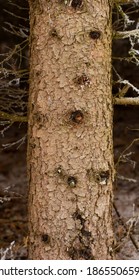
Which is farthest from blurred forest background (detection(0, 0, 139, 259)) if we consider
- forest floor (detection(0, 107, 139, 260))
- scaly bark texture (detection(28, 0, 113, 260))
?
scaly bark texture (detection(28, 0, 113, 260))

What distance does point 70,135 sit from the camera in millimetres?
2283

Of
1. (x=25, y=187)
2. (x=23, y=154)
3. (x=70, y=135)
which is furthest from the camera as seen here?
(x=23, y=154)

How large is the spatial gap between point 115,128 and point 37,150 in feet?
13.9

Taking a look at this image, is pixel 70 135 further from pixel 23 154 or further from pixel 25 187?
pixel 23 154

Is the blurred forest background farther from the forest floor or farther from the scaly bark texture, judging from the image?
the scaly bark texture

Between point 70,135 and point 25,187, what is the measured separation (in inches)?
148

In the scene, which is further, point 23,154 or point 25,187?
point 23,154

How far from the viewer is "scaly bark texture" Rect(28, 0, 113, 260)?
2.25 meters

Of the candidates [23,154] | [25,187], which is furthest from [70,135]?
[23,154]

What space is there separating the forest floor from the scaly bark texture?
264cm

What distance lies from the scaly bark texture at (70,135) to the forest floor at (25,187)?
8.66 feet

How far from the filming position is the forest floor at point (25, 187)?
506 cm

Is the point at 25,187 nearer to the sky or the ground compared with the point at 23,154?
nearer to the ground
